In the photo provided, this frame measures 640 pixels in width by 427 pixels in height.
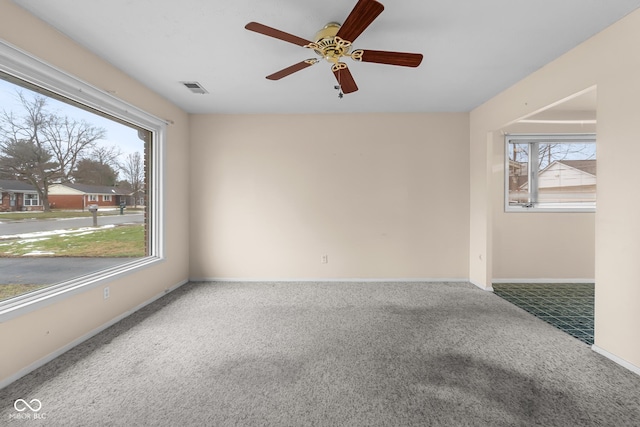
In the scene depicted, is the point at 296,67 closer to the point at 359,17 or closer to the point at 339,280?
the point at 359,17

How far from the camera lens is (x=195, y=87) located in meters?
3.22

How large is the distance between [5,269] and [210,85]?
2456 millimetres

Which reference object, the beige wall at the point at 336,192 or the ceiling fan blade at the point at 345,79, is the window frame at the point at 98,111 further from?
the ceiling fan blade at the point at 345,79

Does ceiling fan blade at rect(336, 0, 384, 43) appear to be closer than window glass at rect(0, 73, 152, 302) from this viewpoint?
Yes

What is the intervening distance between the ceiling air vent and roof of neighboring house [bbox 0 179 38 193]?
1785 mm

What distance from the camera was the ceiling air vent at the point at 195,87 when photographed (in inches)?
122

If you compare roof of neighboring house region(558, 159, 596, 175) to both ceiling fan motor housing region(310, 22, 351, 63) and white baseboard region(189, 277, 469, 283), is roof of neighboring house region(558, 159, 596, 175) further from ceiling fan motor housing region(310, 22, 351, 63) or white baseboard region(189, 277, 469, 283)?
ceiling fan motor housing region(310, 22, 351, 63)

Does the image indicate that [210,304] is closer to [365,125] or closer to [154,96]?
[154,96]

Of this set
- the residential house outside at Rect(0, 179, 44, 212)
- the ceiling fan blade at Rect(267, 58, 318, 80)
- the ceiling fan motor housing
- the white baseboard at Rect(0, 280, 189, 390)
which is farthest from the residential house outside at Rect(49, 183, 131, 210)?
the ceiling fan motor housing

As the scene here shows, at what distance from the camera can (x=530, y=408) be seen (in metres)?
1.60

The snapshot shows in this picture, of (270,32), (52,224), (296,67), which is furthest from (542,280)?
(52,224)

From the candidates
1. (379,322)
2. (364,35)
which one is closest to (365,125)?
(364,35)

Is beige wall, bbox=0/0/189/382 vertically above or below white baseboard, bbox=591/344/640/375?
above

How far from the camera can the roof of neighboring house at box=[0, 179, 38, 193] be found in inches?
75.0
